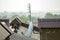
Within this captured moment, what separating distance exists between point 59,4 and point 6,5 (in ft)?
9.68

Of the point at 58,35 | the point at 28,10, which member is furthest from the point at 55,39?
the point at 28,10

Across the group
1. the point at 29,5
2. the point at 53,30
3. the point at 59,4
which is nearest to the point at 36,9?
the point at 29,5

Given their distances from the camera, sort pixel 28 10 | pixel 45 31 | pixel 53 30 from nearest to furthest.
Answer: pixel 45 31, pixel 53 30, pixel 28 10

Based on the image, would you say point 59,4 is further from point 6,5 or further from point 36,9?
point 6,5

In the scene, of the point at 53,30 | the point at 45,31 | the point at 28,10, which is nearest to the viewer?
the point at 45,31

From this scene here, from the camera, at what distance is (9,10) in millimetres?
10414

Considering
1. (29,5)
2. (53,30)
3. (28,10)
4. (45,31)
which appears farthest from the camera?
(29,5)

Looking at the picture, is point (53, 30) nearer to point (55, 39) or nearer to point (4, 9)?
point (55, 39)

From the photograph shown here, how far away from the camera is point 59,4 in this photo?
1055 centimetres

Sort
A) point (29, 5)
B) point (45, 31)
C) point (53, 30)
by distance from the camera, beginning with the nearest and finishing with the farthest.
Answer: point (45, 31) → point (53, 30) → point (29, 5)

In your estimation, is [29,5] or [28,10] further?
[29,5]

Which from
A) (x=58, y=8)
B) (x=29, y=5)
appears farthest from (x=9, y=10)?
(x=58, y=8)

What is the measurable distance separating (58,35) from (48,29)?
27cm

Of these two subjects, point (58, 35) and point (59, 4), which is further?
point (59, 4)
